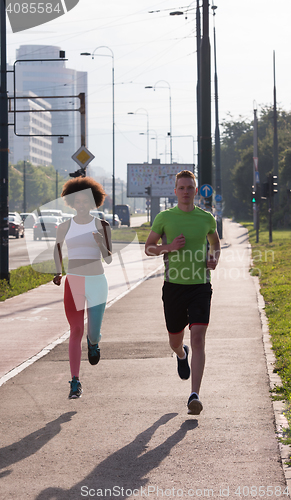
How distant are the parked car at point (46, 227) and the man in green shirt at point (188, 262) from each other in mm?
34929

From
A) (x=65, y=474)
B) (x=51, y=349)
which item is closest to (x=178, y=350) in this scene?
(x=65, y=474)

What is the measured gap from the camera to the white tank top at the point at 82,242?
605 centimetres

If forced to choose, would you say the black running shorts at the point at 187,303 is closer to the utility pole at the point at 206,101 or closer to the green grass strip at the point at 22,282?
the green grass strip at the point at 22,282

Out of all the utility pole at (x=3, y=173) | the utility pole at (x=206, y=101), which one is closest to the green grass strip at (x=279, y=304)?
the utility pole at (x=206, y=101)

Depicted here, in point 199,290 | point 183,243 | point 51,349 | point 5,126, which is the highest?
point 5,126

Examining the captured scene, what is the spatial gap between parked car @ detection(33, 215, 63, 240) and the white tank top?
3456 cm

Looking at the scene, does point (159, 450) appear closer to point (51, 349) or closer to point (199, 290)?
point (199, 290)

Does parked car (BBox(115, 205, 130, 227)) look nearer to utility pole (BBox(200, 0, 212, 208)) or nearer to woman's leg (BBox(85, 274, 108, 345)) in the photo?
utility pole (BBox(200, 0, 212, 208))

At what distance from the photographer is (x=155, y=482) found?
13.9ft

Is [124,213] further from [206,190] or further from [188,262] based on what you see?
[188,262]

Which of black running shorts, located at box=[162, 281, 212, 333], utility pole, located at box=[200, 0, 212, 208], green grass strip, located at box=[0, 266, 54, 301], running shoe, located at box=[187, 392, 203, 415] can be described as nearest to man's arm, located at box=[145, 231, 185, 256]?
black running shorts, located at box=[162, 281, 212, 333]

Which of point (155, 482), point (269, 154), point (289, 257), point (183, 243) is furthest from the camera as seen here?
point (269, 154)

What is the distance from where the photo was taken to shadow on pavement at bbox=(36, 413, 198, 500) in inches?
161

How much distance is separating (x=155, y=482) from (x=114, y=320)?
7.16 meters
